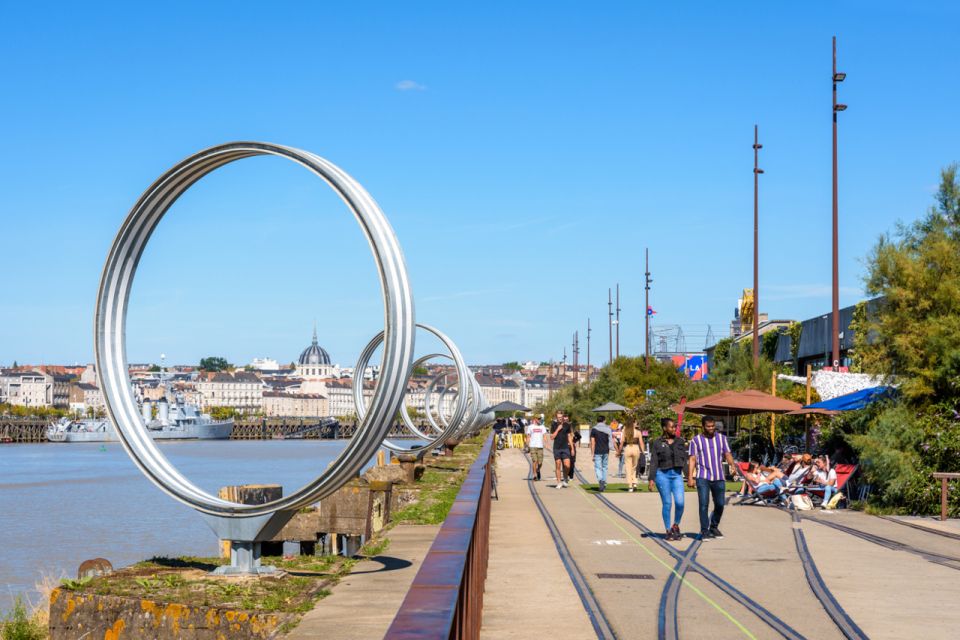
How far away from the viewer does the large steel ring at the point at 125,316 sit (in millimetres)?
10055

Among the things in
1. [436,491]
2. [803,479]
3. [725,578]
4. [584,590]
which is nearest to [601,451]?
[436,491]

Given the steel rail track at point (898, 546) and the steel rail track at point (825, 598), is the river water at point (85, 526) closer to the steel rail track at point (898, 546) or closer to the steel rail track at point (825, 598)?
the steel rail track at point (825, 598)

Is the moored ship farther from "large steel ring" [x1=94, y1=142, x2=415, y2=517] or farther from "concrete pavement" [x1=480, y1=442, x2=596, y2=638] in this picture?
"large steel ring" [x1=94, y1=142, x2=415, y2=517]

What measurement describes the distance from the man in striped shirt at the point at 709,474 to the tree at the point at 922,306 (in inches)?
224

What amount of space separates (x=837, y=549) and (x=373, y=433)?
7391 millimetres

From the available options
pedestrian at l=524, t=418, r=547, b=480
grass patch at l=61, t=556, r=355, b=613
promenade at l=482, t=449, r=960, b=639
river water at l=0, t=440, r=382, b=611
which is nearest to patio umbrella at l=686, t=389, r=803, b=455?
pedestrian at l=524, t=418, r=547, b=480

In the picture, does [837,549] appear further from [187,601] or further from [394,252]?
[187,601]

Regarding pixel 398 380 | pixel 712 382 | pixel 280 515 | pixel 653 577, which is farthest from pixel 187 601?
pixel 712 382

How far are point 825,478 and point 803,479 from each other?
15.5 inches

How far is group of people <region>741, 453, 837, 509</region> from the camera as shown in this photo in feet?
69.9

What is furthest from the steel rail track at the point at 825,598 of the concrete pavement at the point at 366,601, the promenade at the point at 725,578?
the concrete pavement at the point at 366,601

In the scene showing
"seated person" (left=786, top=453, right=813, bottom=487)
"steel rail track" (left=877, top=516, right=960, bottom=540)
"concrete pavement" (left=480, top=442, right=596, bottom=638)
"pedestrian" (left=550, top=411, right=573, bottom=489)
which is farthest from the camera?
"pedestrian" (left=550, top=411, right=573, bottom=489)

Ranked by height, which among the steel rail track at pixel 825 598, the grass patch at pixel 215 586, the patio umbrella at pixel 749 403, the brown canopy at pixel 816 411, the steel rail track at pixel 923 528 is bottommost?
the steel rail track at pixel 825 598

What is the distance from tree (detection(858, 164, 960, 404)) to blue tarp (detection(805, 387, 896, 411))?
433mm
